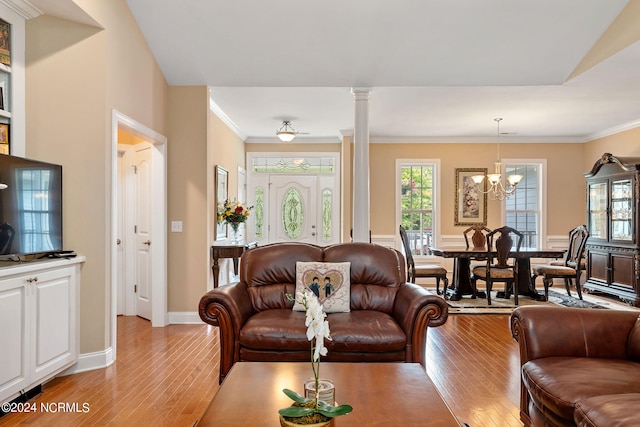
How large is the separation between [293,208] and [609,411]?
7.15 meters

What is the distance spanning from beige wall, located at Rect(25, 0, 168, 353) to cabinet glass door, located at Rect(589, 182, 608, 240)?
677cm

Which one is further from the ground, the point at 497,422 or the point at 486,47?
the point at 486,47

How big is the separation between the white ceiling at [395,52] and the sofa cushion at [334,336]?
272 centimetres

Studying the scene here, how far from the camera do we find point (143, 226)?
5141 millimetres

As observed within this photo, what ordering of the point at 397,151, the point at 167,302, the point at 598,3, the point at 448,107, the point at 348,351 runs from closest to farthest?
the point at 348,351 → the point at 598,3 → the point at 167,302 → the point at 448,107 → the point at 397,151

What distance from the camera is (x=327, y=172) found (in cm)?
851

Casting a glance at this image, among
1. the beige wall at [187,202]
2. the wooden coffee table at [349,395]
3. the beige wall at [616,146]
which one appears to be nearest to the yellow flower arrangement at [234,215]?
the beige wall at [187,202]

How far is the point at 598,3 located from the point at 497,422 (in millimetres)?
3545

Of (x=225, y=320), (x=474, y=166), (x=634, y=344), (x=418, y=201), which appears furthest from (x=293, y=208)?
(x=634, y=344)

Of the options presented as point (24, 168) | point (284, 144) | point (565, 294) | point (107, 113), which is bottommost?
point (565, 294)

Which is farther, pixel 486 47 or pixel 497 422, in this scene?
pixel 486 47

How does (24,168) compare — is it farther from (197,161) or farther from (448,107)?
(448,107)

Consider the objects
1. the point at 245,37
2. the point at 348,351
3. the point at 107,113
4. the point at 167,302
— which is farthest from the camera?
the point at 167,302

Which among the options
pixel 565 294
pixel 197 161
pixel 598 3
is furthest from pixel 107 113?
pixel 565 294
